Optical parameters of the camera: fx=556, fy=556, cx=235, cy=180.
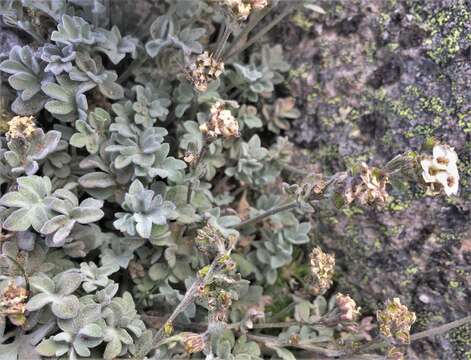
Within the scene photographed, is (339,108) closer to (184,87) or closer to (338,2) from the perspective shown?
(338,2)

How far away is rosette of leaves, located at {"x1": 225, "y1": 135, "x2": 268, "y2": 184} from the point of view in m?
2.55

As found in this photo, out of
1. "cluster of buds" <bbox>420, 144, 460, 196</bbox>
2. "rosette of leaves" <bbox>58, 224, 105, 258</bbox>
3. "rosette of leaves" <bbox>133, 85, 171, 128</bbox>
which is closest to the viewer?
"cluster of buds" <bbox>420, 144, 460, 196</bbox>

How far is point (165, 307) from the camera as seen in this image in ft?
7.86

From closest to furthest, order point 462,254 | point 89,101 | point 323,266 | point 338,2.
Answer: point 323,266 < point 462,254 < point 89,101 < point 338,2

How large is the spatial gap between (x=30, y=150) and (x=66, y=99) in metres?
0.27

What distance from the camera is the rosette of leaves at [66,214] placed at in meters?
2.01

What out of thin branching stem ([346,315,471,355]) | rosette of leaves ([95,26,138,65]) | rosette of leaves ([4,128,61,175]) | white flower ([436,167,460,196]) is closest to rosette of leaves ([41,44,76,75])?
rosette of leaves ([95,26,138,65])

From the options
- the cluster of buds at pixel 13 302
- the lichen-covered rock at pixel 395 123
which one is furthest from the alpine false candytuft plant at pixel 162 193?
the lichen-covered rock at pixel 395 123

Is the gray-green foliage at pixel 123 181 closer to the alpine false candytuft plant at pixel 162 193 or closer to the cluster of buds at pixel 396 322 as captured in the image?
the alpine false candytuft plant at pixel 162 193

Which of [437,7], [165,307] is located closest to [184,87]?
[165,307]

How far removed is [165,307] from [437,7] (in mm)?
1732

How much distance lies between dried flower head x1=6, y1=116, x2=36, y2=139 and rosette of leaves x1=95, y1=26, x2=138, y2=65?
467mm

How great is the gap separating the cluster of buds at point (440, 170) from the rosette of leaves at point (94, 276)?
1.22m

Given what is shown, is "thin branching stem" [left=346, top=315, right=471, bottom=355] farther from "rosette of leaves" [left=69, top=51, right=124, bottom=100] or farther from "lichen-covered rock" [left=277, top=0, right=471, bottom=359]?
"rosette of leaves" [left=69, top=51, right=124, bottom=100]
